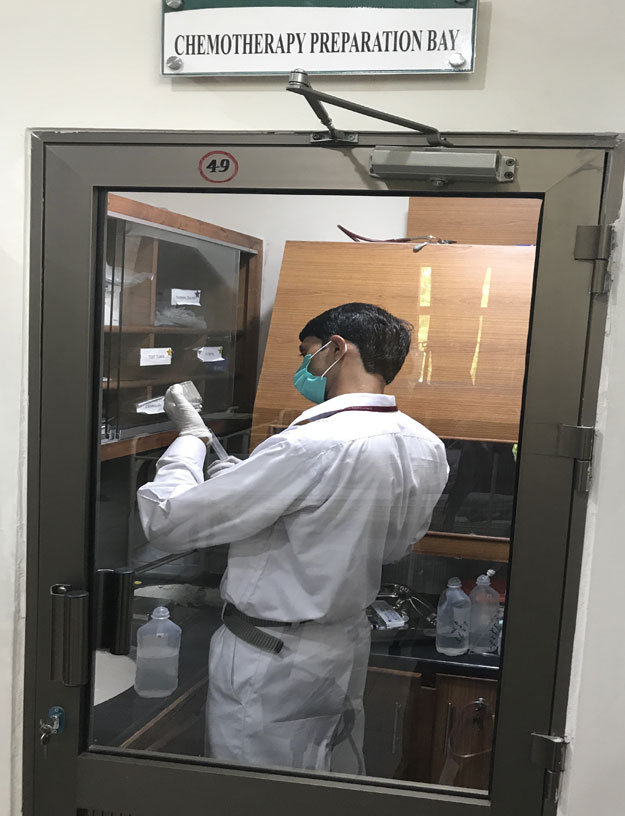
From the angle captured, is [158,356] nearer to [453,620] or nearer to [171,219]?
[171,219]

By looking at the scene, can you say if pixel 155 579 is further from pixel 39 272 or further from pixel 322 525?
pixel 39 272

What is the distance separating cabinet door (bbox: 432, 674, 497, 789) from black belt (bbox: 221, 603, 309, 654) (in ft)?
1.09

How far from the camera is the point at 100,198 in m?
1.48

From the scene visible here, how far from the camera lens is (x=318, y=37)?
1354 millimetres

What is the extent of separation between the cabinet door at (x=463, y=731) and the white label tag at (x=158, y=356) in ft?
2.72

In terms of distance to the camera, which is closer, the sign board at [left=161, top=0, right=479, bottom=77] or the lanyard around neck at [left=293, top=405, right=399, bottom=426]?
the sign board at [left=161, top=0, right=479, bottom=77]

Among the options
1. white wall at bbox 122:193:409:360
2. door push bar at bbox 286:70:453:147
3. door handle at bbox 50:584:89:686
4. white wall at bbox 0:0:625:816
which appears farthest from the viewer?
door handle at bbox 50:584:89:686

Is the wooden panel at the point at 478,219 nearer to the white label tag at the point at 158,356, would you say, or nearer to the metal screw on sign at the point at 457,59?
the metal screw on sign at the point at 457,59

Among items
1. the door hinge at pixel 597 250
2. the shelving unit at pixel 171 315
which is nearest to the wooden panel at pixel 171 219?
the shelving unit at pixel 171 315

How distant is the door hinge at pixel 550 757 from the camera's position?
139 cm

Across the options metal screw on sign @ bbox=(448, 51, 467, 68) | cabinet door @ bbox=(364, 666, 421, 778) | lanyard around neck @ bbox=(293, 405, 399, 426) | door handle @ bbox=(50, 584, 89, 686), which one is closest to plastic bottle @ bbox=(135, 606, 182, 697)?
door handle @ bbox=(50, 584, 89, 686)

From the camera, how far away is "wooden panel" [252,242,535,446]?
1.38m

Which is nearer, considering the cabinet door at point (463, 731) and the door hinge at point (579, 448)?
the door hinge at point (579, 448)

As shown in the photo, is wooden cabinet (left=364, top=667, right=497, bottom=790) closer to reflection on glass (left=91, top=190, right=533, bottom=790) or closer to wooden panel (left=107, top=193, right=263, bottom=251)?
reflection on glass (left=91, top=190, right=533, bottom=790)
